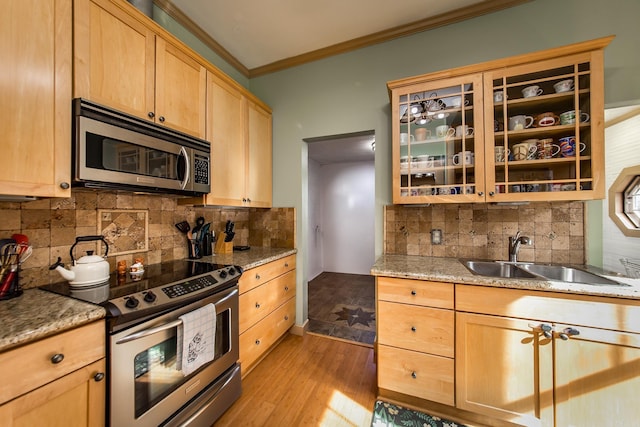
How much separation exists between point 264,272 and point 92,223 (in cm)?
118

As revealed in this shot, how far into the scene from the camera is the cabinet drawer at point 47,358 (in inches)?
28.6

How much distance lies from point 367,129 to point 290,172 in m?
0.92

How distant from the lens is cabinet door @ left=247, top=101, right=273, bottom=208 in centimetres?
229

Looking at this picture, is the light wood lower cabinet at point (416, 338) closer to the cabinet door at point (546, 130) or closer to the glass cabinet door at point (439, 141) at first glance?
the glass cabinet door at point (439, 141)

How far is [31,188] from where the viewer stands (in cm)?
98

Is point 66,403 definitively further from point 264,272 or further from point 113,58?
point 113,58

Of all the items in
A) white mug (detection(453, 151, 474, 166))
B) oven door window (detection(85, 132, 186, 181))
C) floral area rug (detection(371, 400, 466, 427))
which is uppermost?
white mug (detection(453, 151, 474, 166))

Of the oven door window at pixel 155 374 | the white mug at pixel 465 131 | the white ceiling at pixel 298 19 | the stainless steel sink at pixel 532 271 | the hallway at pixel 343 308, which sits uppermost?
the white ceiling at pixel 298 19

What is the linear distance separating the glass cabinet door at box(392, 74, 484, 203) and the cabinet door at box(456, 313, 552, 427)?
0.85 metres

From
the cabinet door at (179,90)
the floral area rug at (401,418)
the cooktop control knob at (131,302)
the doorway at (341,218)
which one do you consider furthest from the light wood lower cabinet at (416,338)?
the doorway at (341,218)

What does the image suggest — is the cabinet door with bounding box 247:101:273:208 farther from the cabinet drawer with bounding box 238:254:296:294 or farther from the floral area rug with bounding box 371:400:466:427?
the floral area rug with bounding box 371:400:466:427

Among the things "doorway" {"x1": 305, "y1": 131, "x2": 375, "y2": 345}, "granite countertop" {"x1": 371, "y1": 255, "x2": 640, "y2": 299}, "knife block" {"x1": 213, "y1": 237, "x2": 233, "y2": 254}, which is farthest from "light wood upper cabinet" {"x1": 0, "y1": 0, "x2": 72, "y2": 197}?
"doorway" {"x1": 305, "y1": 131, "x2": 375, "y2": 345}

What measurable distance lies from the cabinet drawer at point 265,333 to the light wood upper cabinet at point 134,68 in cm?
160

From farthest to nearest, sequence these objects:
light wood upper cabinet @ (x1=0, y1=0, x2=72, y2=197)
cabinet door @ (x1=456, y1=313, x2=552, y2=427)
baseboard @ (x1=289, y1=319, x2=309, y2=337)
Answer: baseboard @ (x1=289, y1=319, x2=309, y2=337) → cabinet door @ (x1=456, y1=313, x2=552, y2=427) → light wood upper cabinet @ (x1=0, y1=0, x2=72, y2=197)
